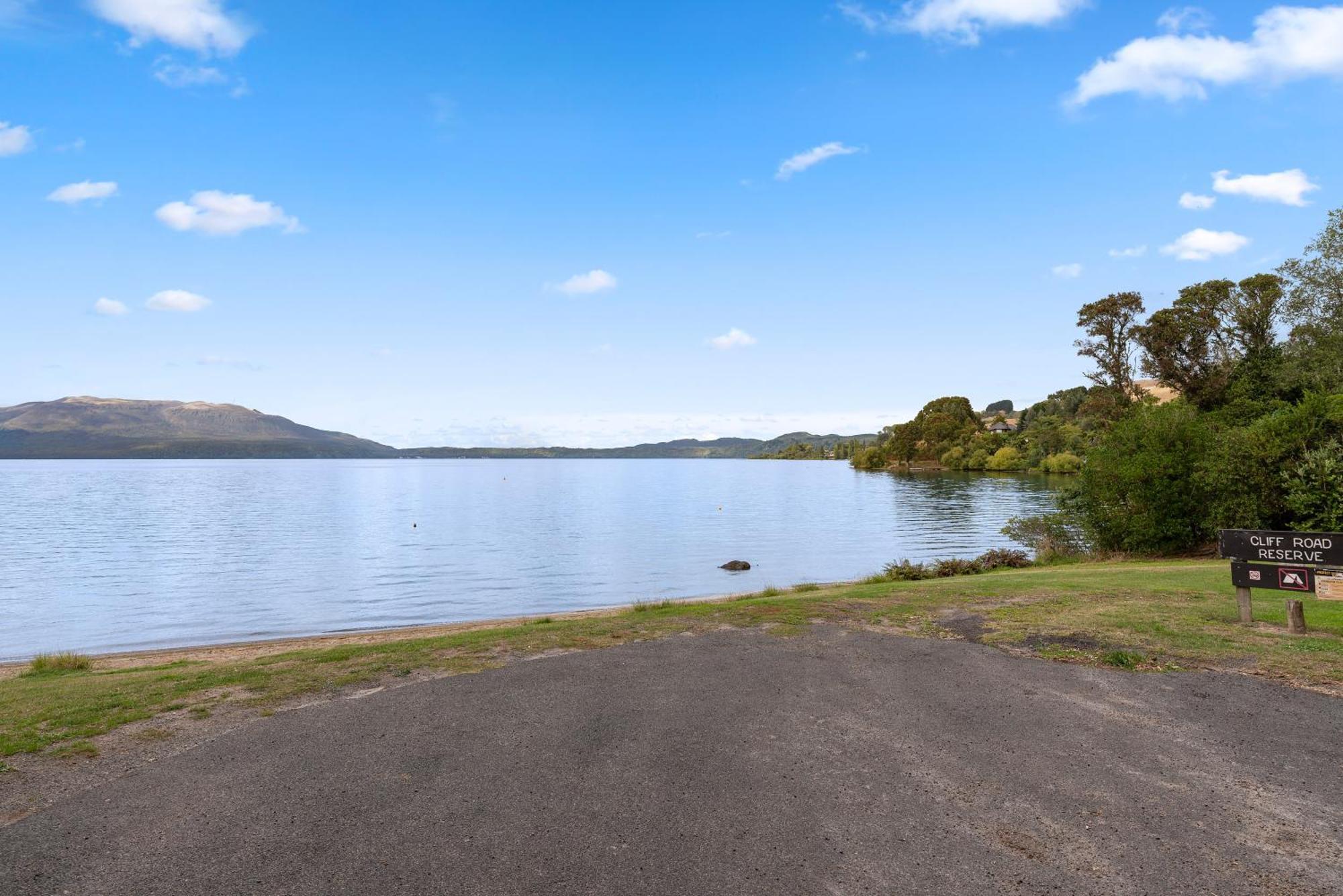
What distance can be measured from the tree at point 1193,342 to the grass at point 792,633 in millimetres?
35262

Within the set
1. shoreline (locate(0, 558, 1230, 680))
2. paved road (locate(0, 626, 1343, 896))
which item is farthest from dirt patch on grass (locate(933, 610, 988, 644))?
shoreline (locate(0, 558, 1230, 680))

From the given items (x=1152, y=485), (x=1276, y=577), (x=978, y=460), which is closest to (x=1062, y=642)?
(x=1276, y=577)

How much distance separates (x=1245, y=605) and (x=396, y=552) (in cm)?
4122

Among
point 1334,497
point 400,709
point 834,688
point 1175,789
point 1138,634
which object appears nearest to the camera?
point 1175,789

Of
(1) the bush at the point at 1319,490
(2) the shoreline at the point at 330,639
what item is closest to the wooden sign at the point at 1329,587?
(2) the shoreline at the point at 330,639

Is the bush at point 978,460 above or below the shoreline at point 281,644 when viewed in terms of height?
above

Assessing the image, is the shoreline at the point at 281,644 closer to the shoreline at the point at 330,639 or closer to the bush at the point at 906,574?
the shoreline at the point at 330,639

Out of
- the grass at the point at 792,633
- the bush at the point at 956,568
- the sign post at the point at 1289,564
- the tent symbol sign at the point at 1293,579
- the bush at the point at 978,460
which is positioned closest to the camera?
the grass at the point at 792,633

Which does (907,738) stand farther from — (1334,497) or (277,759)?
(1334,497)

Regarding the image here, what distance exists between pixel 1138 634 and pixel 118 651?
83.1 feet

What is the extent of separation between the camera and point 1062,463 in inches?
4656

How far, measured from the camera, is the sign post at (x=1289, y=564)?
11352 mm

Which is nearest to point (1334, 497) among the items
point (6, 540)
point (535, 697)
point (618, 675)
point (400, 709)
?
point (618, 675)

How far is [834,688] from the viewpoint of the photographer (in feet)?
31.1
